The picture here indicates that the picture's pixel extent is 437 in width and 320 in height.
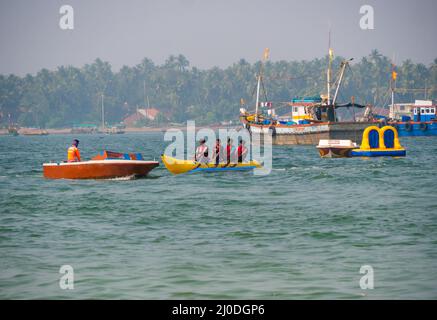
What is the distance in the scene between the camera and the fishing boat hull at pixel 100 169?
35125 millimetres

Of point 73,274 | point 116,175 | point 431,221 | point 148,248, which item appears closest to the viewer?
point 73,274

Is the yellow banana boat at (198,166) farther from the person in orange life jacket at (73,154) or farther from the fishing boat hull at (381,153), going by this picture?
the fishing boat hull at (381,153)

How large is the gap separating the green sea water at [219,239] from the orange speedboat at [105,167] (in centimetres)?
49

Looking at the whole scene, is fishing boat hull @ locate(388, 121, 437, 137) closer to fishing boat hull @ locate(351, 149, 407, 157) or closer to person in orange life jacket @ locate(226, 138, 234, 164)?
fishing boat hull @ locate(351, 149, 407, 157)

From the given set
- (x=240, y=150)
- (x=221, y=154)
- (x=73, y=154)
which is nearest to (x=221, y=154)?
(x=221, y=154)

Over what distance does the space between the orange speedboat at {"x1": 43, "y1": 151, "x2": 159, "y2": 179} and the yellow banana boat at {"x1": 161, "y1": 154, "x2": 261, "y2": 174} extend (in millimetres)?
2782

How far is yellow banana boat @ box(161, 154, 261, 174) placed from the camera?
3866 cm

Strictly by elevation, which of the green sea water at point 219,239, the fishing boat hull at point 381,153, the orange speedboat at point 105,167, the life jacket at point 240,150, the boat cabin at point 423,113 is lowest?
the green sea water at point 219,239

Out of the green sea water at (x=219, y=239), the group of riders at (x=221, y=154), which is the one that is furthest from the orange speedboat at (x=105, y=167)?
the group of riders at (x=221, y=154)

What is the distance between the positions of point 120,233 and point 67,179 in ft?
51.8

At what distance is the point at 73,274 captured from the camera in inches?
642

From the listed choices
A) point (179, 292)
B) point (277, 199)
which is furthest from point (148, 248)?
point (277, 199)
